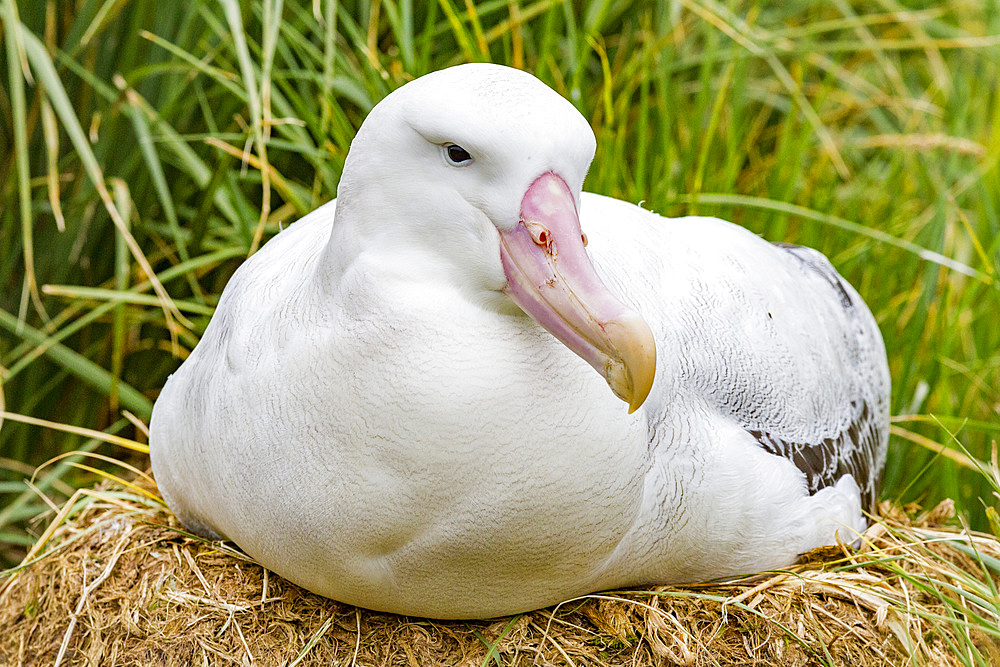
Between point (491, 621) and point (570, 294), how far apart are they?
827mm

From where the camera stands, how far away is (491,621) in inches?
84.3

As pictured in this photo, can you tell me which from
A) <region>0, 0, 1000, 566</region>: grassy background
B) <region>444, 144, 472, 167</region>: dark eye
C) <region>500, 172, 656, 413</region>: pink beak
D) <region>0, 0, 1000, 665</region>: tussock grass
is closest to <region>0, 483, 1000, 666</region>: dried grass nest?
<region>0, 0, 1000, 665</region>: tussock grass

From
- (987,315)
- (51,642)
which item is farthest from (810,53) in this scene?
(51,642)

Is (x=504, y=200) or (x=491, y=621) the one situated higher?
(x=504, y=200)

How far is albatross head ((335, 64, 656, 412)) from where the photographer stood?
1.55m

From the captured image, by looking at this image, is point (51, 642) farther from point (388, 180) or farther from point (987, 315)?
point (987, 315)

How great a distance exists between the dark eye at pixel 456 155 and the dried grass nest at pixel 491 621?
918 millimetres

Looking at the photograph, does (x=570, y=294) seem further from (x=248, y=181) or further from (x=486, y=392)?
(x=248, y=181)

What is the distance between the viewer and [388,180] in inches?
65.2

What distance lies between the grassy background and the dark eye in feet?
3.76

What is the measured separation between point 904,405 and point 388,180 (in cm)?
197

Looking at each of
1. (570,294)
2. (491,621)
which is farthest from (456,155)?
(491,621)

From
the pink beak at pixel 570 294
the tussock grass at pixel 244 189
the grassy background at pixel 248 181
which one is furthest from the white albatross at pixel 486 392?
the grassy background at pixel 248 181

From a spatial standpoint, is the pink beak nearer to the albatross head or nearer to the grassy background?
the albatross head
